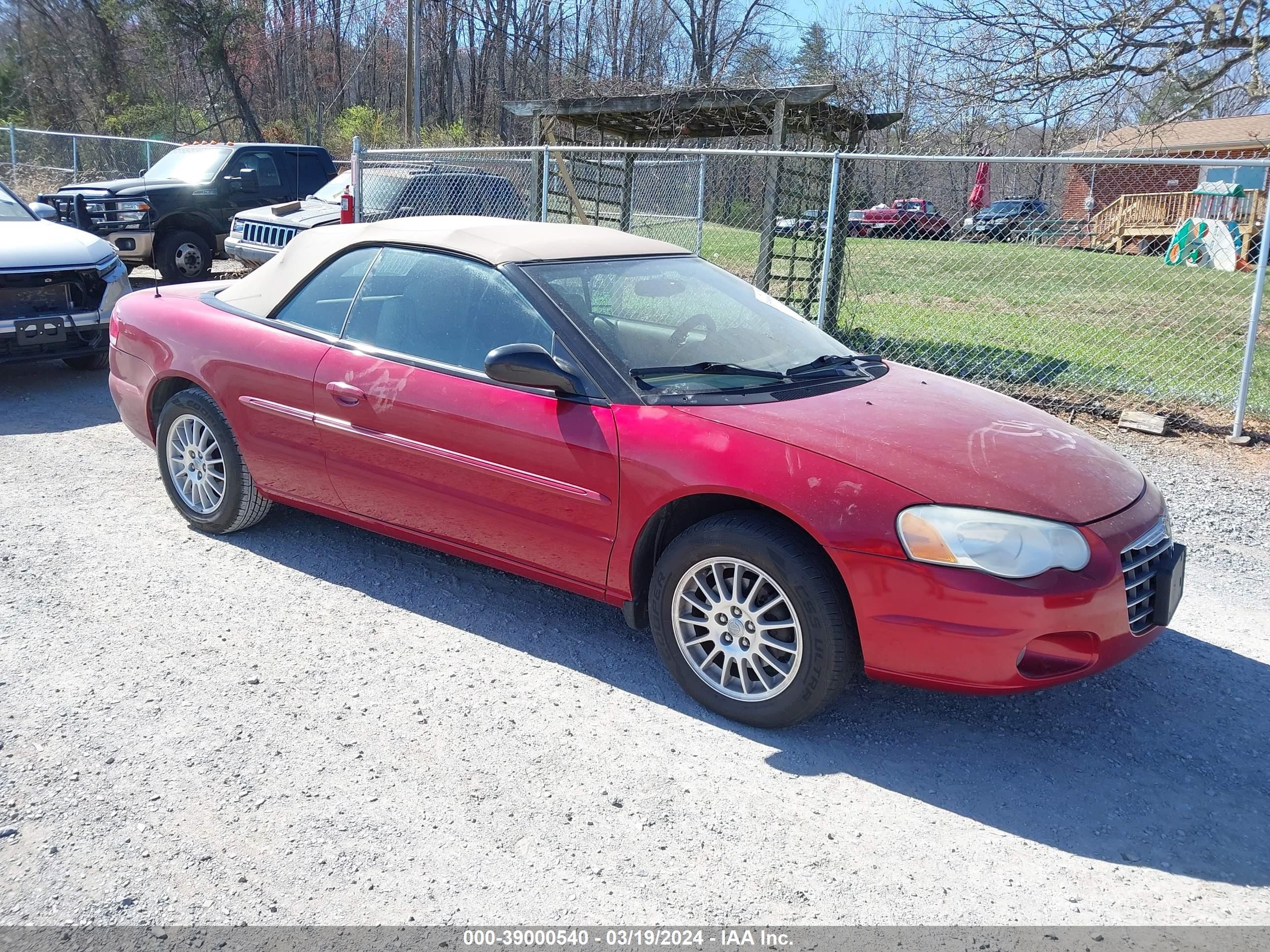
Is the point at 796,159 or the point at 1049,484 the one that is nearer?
the point at 1049,484

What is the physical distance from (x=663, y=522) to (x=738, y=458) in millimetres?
420

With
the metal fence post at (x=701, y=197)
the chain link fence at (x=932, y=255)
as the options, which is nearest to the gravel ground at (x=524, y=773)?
the chain link fence at (x=932, y=255)

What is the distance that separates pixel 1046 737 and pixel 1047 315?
11479mm

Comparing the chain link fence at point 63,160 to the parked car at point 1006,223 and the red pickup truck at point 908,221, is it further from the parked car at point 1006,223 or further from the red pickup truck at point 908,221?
the parked car at point 1006,223

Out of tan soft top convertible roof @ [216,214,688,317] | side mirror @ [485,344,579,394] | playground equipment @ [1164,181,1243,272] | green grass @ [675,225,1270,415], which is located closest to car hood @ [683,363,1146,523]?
side mirror @ [485,344,579,394]

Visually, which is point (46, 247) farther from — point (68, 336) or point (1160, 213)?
point (1160, 213)

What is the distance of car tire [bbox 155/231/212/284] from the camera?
1275 cm

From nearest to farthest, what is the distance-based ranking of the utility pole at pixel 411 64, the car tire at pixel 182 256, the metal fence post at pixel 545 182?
the metal fence post at pixel 545 182 → the car tire at pixel 182 256 → the utility pole at pixel 411 64

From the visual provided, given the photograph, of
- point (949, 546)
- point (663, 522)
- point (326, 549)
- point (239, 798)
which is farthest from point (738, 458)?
point (326, 549)

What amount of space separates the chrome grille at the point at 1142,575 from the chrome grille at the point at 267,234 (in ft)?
32.0

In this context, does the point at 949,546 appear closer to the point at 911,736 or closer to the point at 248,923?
the point at 911,736

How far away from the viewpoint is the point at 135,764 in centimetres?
302

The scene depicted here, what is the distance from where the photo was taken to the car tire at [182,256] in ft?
41.8

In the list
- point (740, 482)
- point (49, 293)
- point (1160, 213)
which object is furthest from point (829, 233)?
point (1160, 213)
